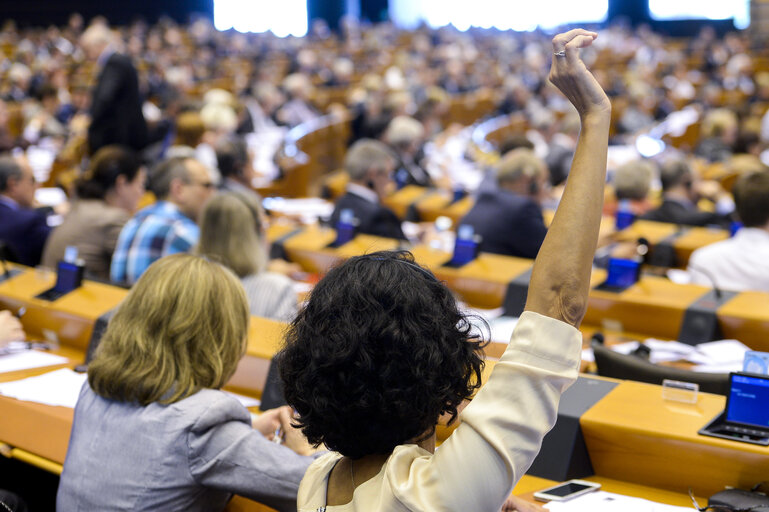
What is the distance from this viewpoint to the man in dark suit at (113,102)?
593 cm

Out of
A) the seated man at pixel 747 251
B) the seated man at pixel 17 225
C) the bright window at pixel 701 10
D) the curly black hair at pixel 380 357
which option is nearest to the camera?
the curly black hair at pixel 380 357

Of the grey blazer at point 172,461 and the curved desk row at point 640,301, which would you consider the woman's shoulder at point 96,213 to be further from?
the grey blazer at point 172,461

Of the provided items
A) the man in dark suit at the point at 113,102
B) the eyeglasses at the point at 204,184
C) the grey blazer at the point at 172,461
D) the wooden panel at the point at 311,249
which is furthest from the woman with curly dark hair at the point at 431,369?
the man in dark suit at the point at 113,102

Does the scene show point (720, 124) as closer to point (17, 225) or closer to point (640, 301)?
point (640, 301)

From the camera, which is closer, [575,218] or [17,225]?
[575,218]

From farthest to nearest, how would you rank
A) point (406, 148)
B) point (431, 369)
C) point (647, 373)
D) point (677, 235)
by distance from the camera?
point (406, 148) < point (677, 235) < point (647, 373) < point (431, 369)

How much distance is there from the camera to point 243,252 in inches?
125

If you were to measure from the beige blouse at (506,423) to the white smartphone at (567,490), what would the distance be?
82 cm

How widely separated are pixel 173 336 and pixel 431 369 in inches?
35.0

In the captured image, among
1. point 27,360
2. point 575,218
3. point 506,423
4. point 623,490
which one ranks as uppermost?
point 575,218

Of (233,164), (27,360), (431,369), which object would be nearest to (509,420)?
(431,369)

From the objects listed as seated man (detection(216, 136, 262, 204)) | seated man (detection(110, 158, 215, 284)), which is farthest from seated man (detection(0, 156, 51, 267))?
seated man (detection(216, 136, 262, 204))

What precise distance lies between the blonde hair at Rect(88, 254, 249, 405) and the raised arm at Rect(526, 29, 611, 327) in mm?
1001

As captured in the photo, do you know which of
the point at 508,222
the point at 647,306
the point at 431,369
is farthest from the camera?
the point at 508,222
